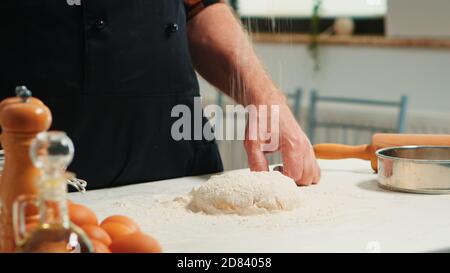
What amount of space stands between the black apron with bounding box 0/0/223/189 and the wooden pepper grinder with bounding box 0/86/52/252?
71 centimetres

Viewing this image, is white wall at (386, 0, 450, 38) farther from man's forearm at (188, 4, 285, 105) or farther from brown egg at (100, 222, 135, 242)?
brown egg at (100, 222, 135, 242)

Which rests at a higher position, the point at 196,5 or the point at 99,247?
the point at 196,5

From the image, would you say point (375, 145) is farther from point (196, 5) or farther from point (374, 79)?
point (374, 79)

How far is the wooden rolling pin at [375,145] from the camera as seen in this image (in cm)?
171

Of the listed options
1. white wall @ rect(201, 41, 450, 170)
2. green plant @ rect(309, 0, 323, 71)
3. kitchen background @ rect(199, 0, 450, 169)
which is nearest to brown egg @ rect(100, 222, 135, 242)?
kitchen background @ rect(199, 0, 450, 169)

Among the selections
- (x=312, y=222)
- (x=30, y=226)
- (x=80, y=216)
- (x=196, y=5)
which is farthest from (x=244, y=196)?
(x=196, y=5)

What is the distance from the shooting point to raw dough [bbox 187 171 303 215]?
4.42 feet

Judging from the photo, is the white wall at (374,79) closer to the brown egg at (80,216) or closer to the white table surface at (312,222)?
the white table surface at (312,222)

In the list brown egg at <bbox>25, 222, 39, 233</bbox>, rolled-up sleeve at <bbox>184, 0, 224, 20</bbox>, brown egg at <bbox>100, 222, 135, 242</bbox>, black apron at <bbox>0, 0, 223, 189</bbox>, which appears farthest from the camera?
rolled-up sleeve at <bbox>184, 0, 224, 20</bbox>

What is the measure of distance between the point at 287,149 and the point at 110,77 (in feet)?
1.28

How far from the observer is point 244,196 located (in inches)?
53.2

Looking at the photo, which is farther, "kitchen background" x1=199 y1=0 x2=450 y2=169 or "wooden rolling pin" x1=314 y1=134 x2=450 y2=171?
"kitchen background" x1=199 y1=0 x2=450 y2=169

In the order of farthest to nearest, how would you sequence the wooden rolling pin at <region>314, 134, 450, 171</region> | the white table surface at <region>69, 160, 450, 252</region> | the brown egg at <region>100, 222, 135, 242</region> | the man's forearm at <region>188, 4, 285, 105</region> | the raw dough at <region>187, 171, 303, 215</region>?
the man's forearm at <region>188, 4, 285, 105</region> → the wooden rolling pin at <region>314, 134, 450, 171</region> → the raw dough at <region>187, 171, 303, 215</region> → the white table surface at <region>69, 160, 450, 252</region> → the brown egg at <region>100, 222, 135, 242</region>

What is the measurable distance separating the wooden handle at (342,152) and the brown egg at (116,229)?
885 mm
